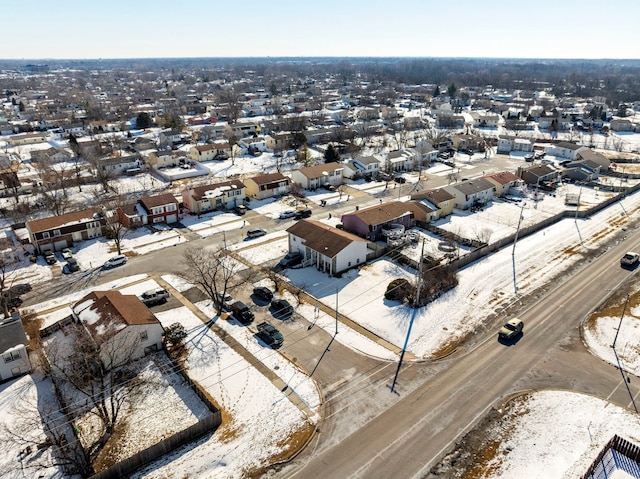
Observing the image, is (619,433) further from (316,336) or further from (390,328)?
(316,336)

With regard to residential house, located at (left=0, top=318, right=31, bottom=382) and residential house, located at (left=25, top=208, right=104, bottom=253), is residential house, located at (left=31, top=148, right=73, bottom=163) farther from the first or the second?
residential house, located at (left=0, top=318, right=31, bottom=382)

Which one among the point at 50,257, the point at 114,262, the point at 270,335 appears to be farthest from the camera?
the point at 50,257

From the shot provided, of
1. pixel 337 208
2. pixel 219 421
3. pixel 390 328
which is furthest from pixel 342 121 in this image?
pixel 219 421

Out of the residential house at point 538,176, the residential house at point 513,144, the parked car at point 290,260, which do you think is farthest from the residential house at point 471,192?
the residential house at point 513,144

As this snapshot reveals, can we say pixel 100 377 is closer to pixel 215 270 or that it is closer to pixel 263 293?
pixel 215 270

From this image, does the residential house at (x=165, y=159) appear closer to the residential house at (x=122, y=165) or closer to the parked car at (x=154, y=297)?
the residential house at (x=122, y=165)

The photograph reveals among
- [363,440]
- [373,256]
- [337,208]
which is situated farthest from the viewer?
[337,208]

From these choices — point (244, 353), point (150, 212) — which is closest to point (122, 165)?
point (150, 212)
